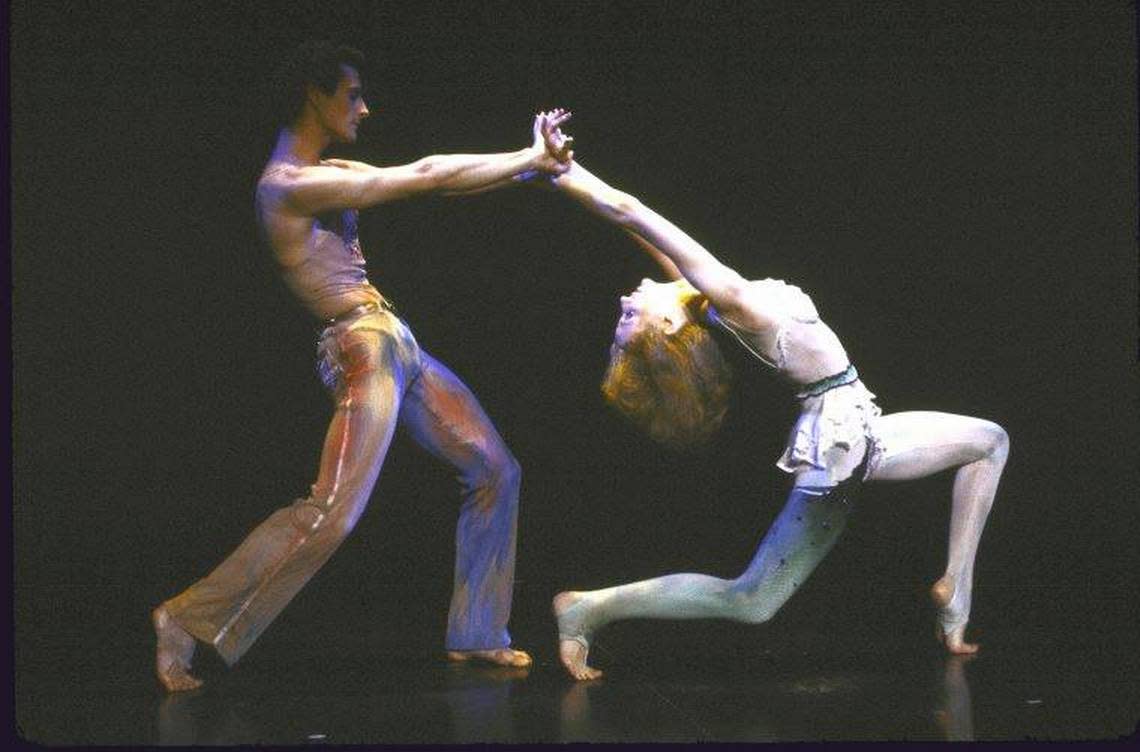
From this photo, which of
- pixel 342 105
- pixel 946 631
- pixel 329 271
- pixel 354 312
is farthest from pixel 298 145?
pixel 946 631

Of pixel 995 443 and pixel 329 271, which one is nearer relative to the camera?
pixel 329 271

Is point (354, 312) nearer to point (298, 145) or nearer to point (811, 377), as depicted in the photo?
point (298, 145)

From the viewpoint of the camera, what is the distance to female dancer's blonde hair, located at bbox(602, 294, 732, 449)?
5.49 m

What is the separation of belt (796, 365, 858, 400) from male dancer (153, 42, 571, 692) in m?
0.86

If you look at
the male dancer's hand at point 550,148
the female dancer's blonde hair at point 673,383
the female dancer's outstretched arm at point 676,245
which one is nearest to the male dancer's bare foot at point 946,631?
the female dancer's blonde hair at point 673,383

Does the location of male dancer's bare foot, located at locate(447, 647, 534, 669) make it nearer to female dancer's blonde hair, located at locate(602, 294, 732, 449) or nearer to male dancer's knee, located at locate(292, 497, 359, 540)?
male dancer's knee, located at locate(292, 497, 359, 540)

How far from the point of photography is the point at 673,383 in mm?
5520

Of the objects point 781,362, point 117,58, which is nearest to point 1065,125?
point 781,362

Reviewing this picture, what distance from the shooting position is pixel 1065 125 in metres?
6.66

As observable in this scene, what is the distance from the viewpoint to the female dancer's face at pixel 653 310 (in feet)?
18.0

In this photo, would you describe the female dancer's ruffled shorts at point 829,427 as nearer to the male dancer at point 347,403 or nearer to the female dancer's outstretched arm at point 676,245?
the female dancer's outstretched arm at point 676,245

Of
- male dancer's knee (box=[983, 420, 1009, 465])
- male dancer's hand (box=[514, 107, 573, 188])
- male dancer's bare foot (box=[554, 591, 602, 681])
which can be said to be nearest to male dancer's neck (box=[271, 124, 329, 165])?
male dancer's hand (box=[514, 107, 573, 188])

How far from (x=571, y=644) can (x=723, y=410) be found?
77 centimetres

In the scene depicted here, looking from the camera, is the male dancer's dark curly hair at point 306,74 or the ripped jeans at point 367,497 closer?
the ripped jeans at point 367,497
